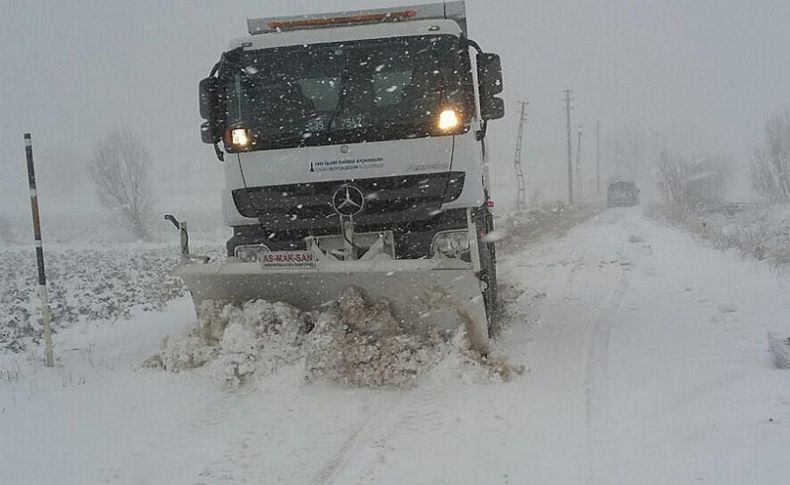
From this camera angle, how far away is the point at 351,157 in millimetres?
5453

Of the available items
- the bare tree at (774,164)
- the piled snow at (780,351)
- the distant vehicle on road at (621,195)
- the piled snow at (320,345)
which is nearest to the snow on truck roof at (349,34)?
the piled snow at (320,345)

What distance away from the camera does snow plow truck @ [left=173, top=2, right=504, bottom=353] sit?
5180 millimetres

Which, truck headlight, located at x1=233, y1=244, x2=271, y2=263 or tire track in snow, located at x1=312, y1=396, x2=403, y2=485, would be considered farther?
truck headlight, located at x1=233, y1=244, x2=271, y2=263

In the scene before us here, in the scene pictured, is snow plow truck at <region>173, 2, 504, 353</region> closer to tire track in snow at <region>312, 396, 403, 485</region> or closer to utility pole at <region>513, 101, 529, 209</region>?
tire track in snow at <region>312, 396, 403, 485</region>

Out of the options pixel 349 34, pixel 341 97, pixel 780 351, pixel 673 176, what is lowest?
pixel 780 351

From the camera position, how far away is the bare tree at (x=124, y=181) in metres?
40.9

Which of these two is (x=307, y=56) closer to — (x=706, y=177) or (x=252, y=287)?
(x=252, y=287)

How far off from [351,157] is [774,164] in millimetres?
34619

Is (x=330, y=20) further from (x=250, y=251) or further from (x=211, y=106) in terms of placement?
(x=250, y=251)

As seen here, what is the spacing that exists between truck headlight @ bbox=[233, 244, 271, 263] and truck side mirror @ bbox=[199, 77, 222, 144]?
109cm

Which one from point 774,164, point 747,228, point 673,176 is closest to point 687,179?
point 673,176

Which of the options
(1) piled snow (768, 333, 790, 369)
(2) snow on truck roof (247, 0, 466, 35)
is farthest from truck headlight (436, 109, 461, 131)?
(1) piled snow (768, 333, 790, 369)

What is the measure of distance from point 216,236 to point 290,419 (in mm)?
31073

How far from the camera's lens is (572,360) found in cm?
555
